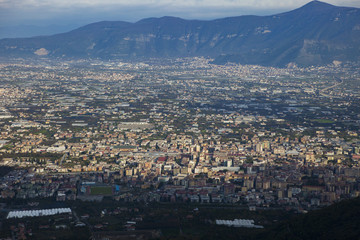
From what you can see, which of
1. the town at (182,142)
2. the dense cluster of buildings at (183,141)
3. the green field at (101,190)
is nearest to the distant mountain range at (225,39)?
the town at (182,142)

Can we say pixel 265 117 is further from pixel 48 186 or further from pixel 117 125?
pixel 48 186

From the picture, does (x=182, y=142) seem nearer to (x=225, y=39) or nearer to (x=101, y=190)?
(x=101, y=190)

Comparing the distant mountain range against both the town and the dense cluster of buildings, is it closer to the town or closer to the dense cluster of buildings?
the town

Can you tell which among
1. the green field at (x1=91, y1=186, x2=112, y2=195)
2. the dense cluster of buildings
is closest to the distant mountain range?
the dense cluster of buildings

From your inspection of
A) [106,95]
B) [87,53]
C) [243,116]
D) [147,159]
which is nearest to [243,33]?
[87,53]

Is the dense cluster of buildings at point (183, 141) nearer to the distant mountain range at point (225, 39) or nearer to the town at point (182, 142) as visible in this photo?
the town at point (182, 142)

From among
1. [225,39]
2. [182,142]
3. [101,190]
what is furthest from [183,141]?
[225,39]
